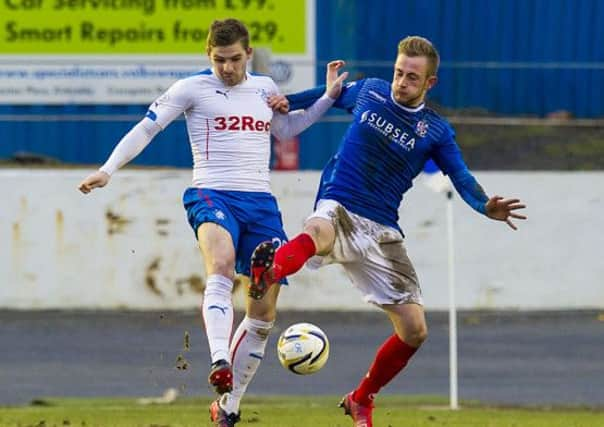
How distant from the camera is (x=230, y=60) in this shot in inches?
404

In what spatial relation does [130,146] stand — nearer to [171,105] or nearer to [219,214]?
[171,105]

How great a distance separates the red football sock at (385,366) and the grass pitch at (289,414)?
3.25ft

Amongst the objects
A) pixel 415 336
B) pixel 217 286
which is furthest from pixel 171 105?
pixel 415 336

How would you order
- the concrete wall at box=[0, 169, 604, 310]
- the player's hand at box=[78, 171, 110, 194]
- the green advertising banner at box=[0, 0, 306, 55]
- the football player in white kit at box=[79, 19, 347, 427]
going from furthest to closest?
the green advertising banner at box=[0, 0, 306, 55]
the concrete wall at box=[0, 169, 604, 310]
the football player in white kit at box=[79, 19, 347, 427]
the player's hand at box=[78, 171, 110, 194]

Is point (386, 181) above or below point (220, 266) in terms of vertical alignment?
above

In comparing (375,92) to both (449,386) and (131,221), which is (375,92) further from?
(131,221)

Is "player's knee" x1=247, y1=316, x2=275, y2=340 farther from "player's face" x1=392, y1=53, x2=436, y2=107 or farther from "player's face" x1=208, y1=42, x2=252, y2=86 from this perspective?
"player's face" x1=392, y1=53, x2=436, y2=107

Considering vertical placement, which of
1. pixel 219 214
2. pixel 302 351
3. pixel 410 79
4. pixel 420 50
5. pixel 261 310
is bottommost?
pixel 302 351

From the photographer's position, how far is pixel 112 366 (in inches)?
626

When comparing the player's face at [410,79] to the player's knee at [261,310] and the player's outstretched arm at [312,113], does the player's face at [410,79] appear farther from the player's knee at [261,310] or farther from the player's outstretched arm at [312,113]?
the player's knee at [261,310]

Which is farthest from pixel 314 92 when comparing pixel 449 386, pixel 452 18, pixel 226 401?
pixel 452 18

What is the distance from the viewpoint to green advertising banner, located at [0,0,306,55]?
75.2 ft

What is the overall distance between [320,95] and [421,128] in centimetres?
87

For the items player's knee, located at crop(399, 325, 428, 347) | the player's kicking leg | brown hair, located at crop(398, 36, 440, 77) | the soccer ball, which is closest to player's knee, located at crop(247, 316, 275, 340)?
the player's kicking leg
